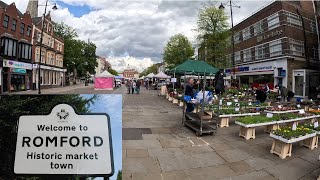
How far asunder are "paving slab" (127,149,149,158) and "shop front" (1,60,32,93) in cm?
259

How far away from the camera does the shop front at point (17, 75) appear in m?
4.65

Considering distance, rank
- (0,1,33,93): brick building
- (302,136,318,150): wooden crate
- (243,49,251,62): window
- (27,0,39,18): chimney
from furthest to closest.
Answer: (243,49,251,62): window < (302,136,318,150): wooden crate < (0,1,33,93): brick building < (27,0,39,18): chimney

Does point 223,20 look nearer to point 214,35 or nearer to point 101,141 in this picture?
point 214,35

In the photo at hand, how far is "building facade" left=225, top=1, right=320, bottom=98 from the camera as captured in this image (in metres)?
28.2

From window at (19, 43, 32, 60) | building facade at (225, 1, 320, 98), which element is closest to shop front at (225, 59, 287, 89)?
building facade at (225, 1, 320, 98)

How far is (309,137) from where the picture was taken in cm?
668

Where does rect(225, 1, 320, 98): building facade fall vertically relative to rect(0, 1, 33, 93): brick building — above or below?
above

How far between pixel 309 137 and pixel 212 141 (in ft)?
8.13

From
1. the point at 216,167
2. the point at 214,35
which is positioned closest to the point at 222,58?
the point at 214,35

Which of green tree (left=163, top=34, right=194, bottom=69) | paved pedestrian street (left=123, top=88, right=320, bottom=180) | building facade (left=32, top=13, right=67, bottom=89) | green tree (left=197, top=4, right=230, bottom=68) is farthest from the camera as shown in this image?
green tree (left=163, top=34, right=194, bottom=69)

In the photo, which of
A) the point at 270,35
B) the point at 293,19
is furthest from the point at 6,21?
the point at 293,19

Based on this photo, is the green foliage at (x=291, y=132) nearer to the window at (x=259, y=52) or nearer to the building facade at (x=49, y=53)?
the building facade at (x=49, y=53)

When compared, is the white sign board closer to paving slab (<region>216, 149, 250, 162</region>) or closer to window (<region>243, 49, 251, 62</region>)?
paving slab (<region>216, 149, 250, 162</region>)

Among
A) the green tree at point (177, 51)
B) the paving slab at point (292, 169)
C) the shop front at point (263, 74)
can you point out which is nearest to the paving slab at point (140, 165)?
the paving slab at point (292, 169)
